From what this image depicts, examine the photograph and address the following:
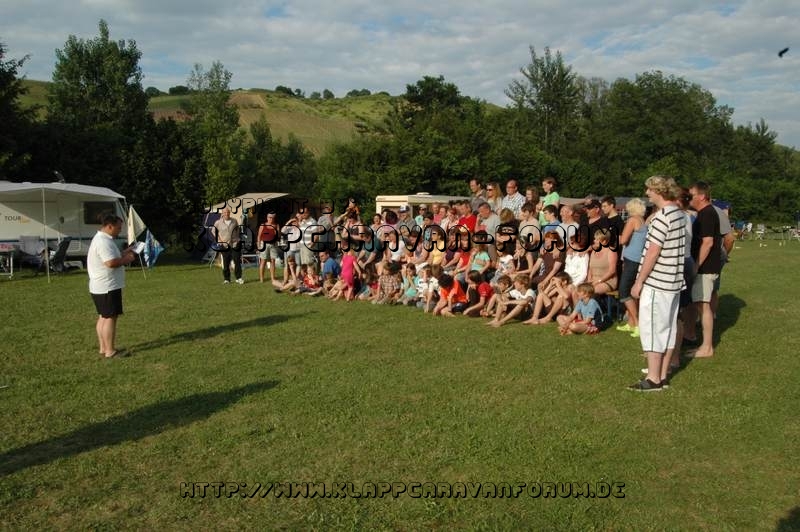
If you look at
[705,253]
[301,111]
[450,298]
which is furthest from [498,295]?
[301,111]

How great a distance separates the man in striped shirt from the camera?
5.82 metres

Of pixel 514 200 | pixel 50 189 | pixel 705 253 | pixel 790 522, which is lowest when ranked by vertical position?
pixel 790 522

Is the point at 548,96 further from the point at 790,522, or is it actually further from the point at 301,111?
the point at 790,522

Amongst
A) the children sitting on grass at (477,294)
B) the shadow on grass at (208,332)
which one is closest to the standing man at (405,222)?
the children sitting on grass at (477,294)

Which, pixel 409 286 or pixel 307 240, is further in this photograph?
pixel 307 240

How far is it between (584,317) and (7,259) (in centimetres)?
1590

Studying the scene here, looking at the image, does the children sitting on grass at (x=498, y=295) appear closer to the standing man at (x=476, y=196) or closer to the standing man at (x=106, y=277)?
the standing man at (x=476, y=196)

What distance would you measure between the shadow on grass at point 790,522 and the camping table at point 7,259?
17.7 meters

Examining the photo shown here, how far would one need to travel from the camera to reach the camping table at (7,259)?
1694cm

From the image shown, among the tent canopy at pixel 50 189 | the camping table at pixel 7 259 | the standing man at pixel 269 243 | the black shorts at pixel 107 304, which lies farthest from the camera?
the camping table at pixel 7 259

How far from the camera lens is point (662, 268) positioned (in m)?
5.86

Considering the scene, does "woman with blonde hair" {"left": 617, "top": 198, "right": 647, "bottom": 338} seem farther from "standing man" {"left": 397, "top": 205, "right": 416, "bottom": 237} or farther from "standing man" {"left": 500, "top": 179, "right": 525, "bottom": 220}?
"standing man" {"left": 397, "top": 205, "right": 416, "bottom": 237}

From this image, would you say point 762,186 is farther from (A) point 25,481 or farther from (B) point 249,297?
(A) point 25,481

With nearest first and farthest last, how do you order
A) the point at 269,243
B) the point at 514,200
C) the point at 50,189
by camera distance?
the point at 514,200 < the point at 269,243 < the point at 50,189
